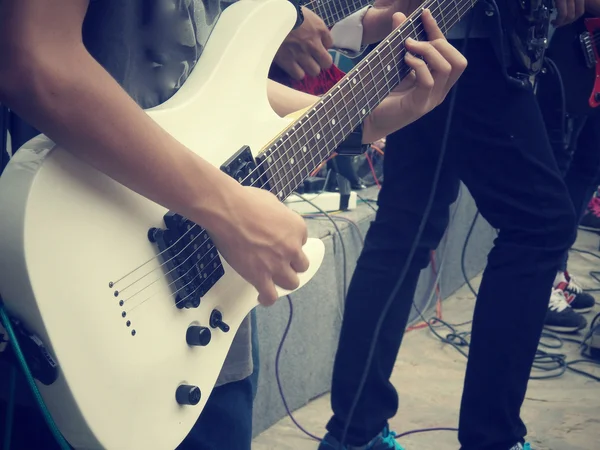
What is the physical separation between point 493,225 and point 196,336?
780 mm

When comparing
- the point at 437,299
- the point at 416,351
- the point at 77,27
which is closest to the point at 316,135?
the point at 77,27

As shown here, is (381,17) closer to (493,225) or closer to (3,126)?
(493,225)

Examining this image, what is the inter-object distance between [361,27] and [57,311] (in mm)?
1017

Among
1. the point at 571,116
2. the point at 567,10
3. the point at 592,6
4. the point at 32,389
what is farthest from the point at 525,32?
the point at 32,389

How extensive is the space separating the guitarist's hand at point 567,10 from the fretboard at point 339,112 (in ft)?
1.06

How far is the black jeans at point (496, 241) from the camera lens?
125 cm

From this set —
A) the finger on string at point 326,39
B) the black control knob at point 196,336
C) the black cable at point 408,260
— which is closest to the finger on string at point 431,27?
the black cable at point 408,260

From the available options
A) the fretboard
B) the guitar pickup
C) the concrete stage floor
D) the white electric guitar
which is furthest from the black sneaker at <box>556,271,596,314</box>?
the guitar pickup

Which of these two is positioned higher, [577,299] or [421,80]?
[421,80]

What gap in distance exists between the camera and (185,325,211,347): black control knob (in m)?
0.73

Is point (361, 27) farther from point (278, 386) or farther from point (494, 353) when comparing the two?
point (278, 386)

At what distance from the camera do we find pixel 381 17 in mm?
1390

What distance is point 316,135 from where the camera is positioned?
37.6 inches

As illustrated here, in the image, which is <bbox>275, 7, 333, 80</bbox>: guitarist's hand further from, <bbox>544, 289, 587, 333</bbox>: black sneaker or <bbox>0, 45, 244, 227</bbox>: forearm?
<bbox>544, 289, 587, 333</bbox>: black sneaker
